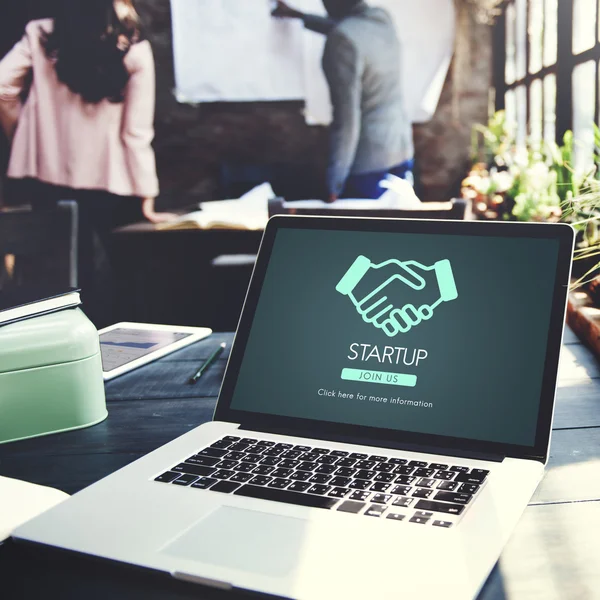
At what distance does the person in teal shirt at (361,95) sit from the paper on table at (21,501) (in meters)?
3.93

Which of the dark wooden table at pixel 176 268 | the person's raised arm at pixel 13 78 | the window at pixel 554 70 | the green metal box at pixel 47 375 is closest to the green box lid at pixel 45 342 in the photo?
the green metal box at pixel 47 375

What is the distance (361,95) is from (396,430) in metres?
3.91

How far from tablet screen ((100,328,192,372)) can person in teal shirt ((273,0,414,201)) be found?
3.26m

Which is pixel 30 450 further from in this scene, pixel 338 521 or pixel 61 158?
pixel 61 158

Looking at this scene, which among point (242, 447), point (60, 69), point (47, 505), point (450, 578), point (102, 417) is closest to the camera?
point (450, 578)

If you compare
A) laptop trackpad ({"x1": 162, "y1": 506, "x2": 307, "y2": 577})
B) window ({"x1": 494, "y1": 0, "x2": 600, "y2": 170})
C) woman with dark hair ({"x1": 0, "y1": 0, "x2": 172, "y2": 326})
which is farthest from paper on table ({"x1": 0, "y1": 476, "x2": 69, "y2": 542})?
woman with dark hair ({"x1": 0, "y1": 0, "x2": 172, "y2": 326})

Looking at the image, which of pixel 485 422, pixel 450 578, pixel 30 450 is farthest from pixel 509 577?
pixel 30 450

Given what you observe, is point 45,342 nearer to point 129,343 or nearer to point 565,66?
point 129,343

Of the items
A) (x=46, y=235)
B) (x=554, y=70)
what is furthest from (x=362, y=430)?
(x=554, y=70)

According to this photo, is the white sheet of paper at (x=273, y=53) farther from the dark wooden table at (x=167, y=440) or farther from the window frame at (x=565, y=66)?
the dark wooden table at (x=167, y=440)

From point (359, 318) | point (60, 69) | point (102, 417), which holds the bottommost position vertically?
point (102, 417)

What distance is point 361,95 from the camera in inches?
173

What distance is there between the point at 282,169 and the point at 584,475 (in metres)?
4.00

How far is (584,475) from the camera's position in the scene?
685mm
